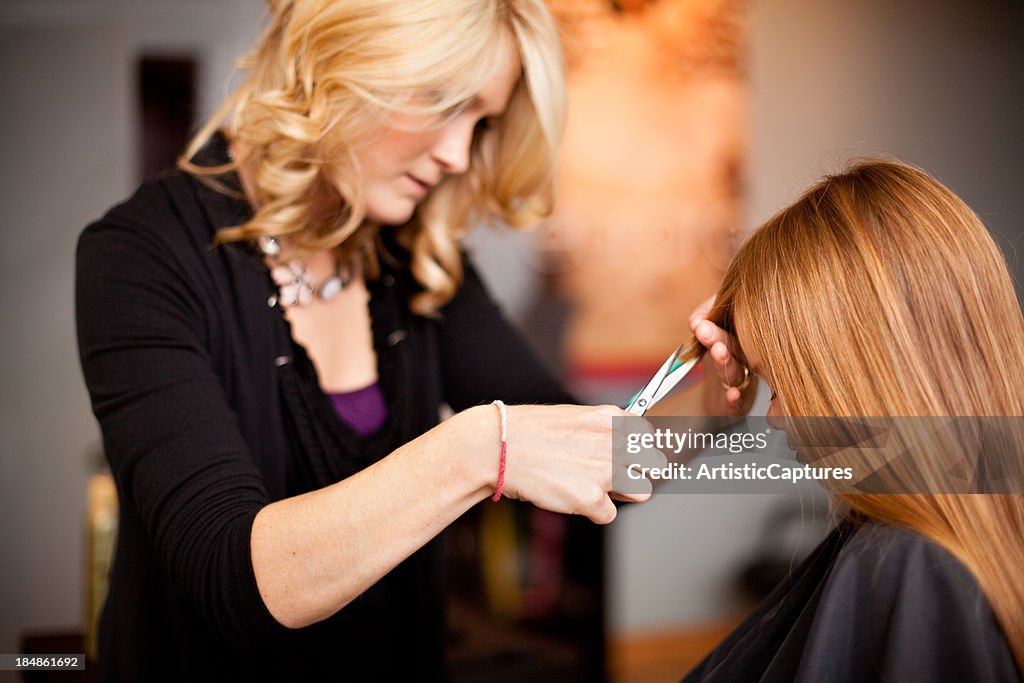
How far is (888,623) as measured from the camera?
31.7 inches

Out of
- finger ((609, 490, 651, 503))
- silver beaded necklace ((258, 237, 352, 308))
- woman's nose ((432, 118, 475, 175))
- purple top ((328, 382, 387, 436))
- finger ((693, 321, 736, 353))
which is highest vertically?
woman's nose ((432, 118, 475, 175))

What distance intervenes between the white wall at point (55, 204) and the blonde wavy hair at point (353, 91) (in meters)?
1.35

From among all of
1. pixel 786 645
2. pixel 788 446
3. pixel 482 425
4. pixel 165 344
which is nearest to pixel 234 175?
pixel 165 344

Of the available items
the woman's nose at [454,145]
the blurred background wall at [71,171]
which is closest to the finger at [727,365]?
the woman's nose at [454,145]

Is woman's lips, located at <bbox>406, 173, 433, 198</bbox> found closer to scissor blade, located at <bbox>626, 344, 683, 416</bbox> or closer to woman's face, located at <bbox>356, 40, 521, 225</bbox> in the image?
woman's face, located at <bbox>356, 40, 521, 225</bbox>

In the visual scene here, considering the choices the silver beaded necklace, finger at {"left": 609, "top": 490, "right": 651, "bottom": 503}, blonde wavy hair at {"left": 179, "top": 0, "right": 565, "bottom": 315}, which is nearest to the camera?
finger at {"left": 609, "top": 490, "right": 651, "bottom": 503}

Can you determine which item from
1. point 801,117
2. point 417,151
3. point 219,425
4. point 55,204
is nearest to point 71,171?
point 55,204

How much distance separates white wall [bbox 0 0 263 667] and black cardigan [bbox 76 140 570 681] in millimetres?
1380

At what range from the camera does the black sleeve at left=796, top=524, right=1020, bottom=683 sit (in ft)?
2.51

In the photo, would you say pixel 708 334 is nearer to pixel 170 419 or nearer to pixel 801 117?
pixel 170 419

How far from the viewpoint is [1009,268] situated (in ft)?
3.00

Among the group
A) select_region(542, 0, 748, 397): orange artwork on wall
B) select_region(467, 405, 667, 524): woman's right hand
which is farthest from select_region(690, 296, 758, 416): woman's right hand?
select_region(542, 0, 748, 397): orange artwork on wall

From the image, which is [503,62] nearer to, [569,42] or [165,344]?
[165,344]

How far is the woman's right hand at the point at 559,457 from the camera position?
808mm
